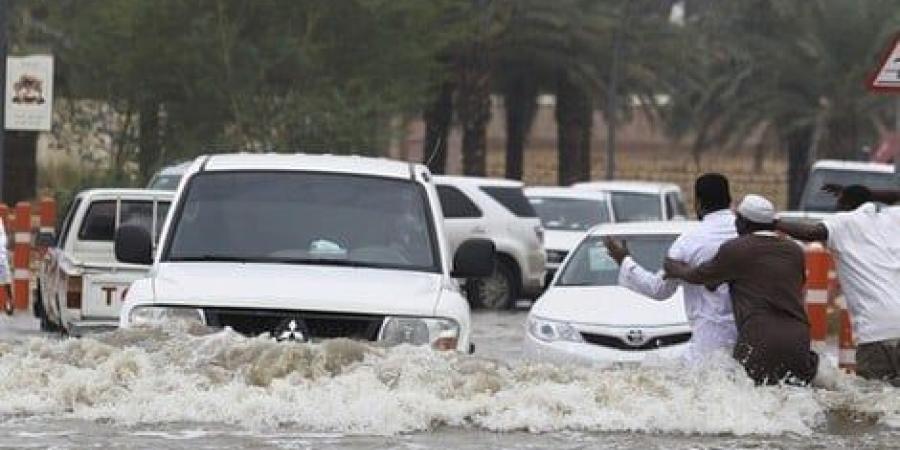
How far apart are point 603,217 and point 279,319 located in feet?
66.7

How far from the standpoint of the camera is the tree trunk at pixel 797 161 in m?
51.0

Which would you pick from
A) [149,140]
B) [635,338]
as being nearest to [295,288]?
[635,338]

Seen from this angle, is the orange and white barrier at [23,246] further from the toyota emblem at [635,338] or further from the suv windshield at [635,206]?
the toyota emblem at [635,338]

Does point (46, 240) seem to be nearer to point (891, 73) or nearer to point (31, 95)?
point (31, 95)

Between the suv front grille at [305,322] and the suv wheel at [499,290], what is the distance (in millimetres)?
17345

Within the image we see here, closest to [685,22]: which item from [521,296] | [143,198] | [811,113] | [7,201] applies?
[811,113]

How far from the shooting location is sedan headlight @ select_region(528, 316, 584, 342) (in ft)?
54.1

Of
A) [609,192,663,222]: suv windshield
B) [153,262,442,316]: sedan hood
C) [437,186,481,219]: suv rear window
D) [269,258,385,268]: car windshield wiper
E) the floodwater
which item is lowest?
[609,192,663,222]: suv windshield

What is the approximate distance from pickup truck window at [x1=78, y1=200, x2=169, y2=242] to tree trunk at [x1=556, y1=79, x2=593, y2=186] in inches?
A: 1034

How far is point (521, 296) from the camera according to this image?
29.8m

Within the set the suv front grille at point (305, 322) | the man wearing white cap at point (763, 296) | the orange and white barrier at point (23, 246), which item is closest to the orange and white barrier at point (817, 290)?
the man wearing white cap at point (763, 296)

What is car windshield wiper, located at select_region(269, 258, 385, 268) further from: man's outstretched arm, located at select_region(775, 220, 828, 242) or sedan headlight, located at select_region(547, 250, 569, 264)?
sedan headlight, located at select_region(547, 250, 569, 264)

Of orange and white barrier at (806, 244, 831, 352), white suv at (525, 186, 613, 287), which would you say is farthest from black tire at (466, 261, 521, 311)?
orange and white barrier at (806, 244, 831, 352)

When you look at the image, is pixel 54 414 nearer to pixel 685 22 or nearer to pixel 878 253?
pixel 878 253
